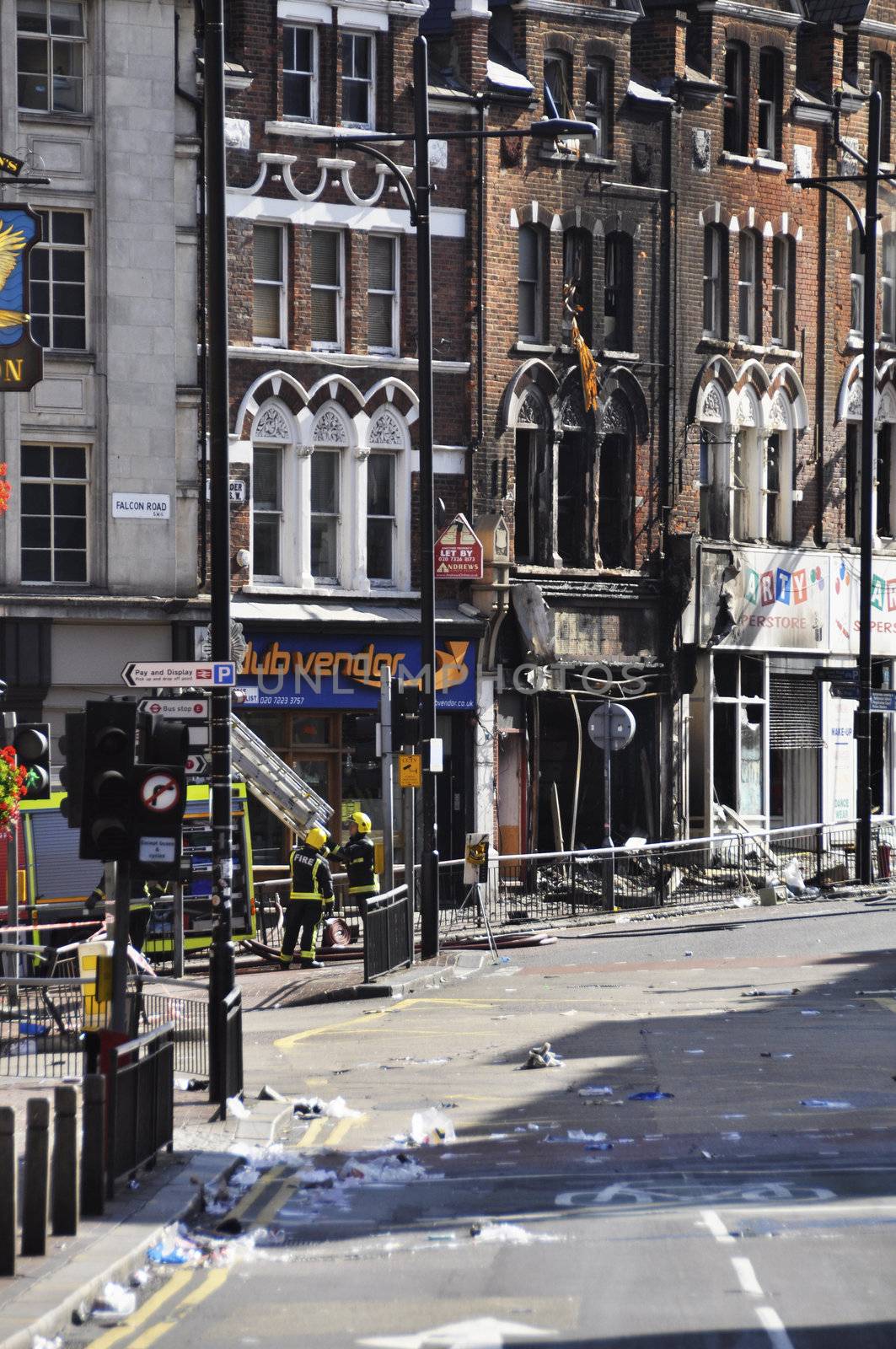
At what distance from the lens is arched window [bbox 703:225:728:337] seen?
3838cm

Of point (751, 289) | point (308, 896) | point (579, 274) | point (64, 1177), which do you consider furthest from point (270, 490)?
point (64, 1177)

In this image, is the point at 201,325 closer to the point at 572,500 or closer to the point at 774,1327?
the point at 572,500

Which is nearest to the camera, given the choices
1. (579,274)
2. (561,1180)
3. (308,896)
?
(561,1180)

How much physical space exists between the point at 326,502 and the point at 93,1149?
23.9 metres

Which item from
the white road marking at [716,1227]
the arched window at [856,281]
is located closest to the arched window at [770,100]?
the arched window at [856,281]

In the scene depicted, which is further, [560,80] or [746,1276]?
[560,80]

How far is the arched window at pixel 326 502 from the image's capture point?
34031 millimetres

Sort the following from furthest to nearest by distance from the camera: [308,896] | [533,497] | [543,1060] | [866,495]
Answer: [533,497] < [866,495] < [308,896] < [543,1060]

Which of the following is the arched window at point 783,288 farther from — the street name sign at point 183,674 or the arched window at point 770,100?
the street name sign at point 183,674

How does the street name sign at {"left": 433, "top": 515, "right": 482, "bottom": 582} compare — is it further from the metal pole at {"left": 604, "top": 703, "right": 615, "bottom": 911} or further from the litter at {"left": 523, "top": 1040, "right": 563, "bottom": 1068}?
the litter at {"left": 523, "top": 1040, "right": 563, "bottom": 1068}

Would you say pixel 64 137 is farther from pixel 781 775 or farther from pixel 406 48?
pixel 781 775

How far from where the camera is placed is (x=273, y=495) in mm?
A: 33781

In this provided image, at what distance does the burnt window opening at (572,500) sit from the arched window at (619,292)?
6.46ft

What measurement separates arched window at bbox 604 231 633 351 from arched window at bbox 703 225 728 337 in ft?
6.62
